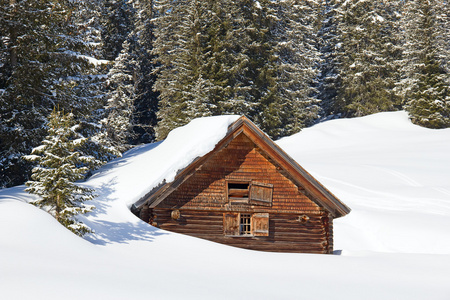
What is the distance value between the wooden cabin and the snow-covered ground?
941 millimetres

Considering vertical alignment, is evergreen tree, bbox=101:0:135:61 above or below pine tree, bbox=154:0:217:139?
above

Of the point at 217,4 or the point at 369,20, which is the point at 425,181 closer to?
the point at 217,4

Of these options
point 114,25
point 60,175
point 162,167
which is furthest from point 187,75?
point 60,175

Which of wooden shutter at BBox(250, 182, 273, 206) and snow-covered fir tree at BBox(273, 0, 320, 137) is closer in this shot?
wooden shutter at BBox(250, 182, 273, 206)

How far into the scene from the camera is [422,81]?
4697 centimetres

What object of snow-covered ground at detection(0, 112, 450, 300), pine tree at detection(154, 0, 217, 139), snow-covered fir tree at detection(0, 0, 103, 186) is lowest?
snow-covered ground at detection(0, 112, 450, 300)

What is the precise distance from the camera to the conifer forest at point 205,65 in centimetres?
2234

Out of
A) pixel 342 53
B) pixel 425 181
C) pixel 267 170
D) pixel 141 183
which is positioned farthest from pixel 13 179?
pixel 342 53

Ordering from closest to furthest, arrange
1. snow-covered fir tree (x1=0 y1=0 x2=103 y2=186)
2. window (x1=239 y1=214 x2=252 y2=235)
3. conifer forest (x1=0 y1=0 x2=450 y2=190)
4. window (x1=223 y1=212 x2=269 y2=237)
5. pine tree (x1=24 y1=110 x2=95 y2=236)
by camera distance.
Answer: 1. pine tree (x1=24 y1=110 x2=95 y2=236)
2. window (x1=223 y1=212 x2=269 y2=237)
3. window (x1=239 y1=214 x2=252 y2=235)
4. snow-covered fir tree (x1=0 y1=0 x2=103 y2=186)
5. conifer forest (x1=0 y1=0 x2=450 y2=190)

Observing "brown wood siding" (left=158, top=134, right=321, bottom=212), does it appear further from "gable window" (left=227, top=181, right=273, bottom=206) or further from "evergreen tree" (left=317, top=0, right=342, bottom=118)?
"evergreen tree" (left=317, top=0, right=342, bottom=118)

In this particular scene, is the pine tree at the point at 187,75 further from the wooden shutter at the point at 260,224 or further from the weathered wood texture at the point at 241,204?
the wooden shutter at the point at 260,224

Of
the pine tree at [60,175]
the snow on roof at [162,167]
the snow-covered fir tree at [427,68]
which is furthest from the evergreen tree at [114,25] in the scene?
the pine tree at [60,175]

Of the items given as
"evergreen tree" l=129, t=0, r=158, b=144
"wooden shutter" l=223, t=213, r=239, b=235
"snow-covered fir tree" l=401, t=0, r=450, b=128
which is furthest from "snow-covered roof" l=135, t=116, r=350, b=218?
"evergreen tree" l=129, t=0, r=158, b=144

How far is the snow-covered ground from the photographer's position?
9.31 meters
